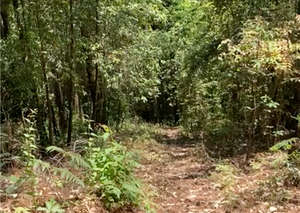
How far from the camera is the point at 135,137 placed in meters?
12.9

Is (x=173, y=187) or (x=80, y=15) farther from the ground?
(x=80, y=15)

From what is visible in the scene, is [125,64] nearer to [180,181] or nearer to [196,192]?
[180,181]

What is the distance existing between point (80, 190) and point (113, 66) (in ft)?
22.6

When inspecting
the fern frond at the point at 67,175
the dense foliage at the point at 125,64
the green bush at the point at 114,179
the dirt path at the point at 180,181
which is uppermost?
the dense foliage at the point at 125,64

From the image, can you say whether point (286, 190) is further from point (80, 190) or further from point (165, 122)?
point (165, 122)

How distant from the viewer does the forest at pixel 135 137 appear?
16.3 ft

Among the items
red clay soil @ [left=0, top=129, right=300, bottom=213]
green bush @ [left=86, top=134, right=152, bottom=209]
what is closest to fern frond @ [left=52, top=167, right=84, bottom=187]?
red clay soil @ [left=0, top=129, right=300, bottom=213]

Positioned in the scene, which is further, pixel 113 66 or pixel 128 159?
pixel 113 66

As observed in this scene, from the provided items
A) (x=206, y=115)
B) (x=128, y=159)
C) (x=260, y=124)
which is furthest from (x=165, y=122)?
(x=128, y=159)

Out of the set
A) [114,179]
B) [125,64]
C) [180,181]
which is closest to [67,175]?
[114,179]

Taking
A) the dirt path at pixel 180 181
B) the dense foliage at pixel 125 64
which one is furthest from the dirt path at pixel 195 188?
the dense foliage at pixel 125 64

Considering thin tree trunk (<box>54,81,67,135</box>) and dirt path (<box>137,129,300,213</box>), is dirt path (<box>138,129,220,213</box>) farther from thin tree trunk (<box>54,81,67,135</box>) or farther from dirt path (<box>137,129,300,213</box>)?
thin tree trunk (<box>54,81,67,135</box>)

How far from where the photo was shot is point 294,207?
15.9 feet

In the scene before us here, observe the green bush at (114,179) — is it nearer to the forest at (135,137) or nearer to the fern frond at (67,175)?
the forest at (135,137)
